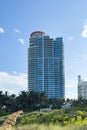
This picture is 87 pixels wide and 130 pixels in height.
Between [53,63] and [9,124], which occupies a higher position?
[53,63]

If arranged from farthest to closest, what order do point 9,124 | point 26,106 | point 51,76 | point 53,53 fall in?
point 53,53 < point 51,76 < point 26,106 < point 9,124

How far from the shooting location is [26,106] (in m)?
78.1

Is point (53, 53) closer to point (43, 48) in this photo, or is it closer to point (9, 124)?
point (43, 48)

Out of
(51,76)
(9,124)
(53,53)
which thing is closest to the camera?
(9,124)

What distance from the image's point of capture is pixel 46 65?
133 m

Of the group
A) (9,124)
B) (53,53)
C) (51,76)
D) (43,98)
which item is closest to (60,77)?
(51,76)

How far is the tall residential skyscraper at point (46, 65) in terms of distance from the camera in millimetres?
127625

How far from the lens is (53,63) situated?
135 metres

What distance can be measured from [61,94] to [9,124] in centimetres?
12497

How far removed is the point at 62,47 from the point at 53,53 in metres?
6.18

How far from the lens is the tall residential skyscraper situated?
5025 inches

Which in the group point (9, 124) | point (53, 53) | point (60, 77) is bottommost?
point (9, 124)

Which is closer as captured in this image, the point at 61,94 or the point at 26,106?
the point at 26,106

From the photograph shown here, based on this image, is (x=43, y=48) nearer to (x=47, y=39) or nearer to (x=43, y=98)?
(x=47, y=39)
